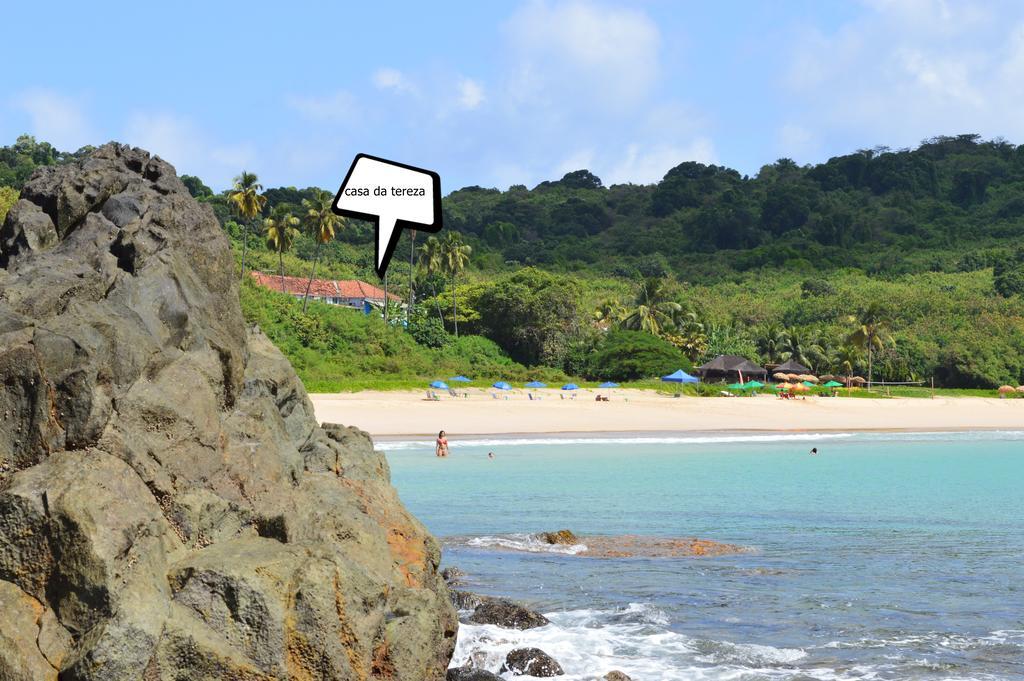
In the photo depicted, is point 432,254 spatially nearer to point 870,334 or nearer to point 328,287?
point 328,287

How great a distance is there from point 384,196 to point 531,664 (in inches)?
206

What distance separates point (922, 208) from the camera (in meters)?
166

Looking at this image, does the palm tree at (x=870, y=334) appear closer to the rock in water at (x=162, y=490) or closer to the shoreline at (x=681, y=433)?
the shoreline at (x=681, y=433)

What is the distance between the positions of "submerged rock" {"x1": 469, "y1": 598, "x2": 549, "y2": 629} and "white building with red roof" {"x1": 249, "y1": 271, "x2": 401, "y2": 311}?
69028 millimetres

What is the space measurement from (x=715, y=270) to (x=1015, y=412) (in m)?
69.1

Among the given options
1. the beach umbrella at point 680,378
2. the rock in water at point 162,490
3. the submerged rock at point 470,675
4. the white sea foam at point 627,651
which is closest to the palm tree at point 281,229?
the beach umbrella at point 680,378

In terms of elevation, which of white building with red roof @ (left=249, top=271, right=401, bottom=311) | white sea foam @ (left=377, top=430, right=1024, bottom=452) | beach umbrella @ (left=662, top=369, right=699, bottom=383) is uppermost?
white building with red roof @ (left=249, top=271, right=401, bottom=311)

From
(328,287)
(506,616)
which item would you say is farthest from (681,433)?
(328,287)

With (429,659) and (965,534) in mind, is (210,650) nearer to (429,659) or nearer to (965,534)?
(429,659)

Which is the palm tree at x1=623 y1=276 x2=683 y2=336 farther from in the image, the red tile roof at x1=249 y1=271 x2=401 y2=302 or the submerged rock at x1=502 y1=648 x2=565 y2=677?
the submerged rock at x1=502 y1=648 x2=565 y2=677

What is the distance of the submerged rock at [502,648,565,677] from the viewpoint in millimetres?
11375

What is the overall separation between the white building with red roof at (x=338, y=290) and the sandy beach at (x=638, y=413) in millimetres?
29033

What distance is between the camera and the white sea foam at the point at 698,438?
135ft

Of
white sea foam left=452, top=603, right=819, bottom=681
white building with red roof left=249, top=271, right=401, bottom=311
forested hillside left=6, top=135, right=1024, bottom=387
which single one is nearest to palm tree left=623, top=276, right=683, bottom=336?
forested hillside left=6, top=135, right=1024, bottom=387
